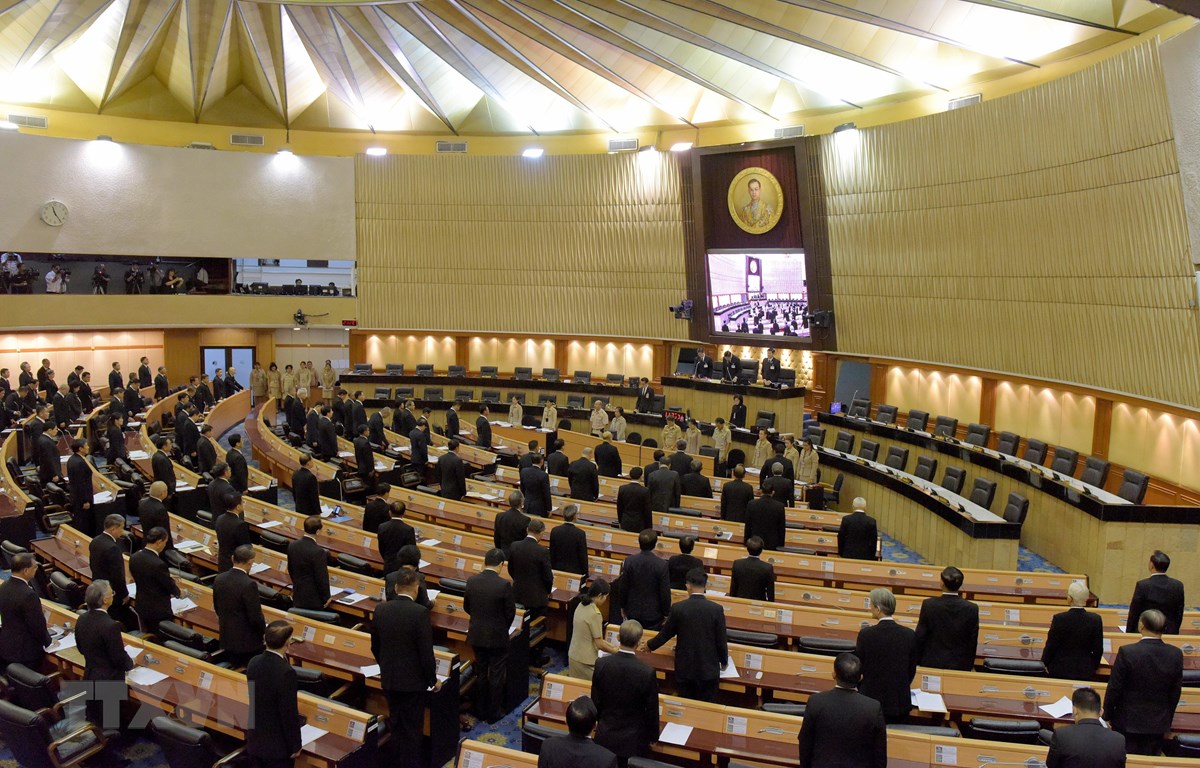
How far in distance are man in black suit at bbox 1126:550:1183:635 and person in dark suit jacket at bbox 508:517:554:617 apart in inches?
181

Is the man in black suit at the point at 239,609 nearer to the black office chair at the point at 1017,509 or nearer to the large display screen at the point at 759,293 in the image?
the black office chair at the point at 1017,509

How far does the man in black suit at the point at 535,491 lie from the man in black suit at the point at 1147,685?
6.38 metres

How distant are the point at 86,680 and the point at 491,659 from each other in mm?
2738

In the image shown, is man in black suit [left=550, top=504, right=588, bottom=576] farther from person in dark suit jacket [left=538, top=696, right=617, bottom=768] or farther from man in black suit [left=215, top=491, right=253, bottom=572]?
person in dark suit jacket [left=538, top=696, right=617, bottom=768]

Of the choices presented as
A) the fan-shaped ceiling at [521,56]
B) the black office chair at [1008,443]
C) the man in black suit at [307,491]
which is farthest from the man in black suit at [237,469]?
the black office chair at [1008,443]

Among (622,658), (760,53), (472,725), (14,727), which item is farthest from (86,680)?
(760,53)

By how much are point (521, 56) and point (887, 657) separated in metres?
17.2

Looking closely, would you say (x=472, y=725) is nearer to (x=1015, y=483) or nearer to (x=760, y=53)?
(x=1015, y=483)

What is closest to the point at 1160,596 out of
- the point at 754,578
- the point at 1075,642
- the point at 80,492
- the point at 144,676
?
the point at 1075,642

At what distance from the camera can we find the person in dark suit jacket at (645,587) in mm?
6488

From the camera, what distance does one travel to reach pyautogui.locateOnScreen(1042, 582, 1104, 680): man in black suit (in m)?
5.87

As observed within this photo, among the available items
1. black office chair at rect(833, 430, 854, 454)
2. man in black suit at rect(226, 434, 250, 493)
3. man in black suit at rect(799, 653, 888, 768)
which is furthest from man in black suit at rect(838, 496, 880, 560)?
man in black suit at rect(226, 434, 250, 493)

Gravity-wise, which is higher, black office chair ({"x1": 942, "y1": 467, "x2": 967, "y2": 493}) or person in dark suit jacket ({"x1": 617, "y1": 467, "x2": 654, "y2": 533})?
person in dark suit jacket ({"x1": 617, "y1": 467, "x2": 654, "y2": 533})

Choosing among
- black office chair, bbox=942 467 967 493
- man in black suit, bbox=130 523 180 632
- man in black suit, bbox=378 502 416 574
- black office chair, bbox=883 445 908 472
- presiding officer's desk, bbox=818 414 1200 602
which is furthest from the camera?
black office chair, bbox=883 445 908 472
